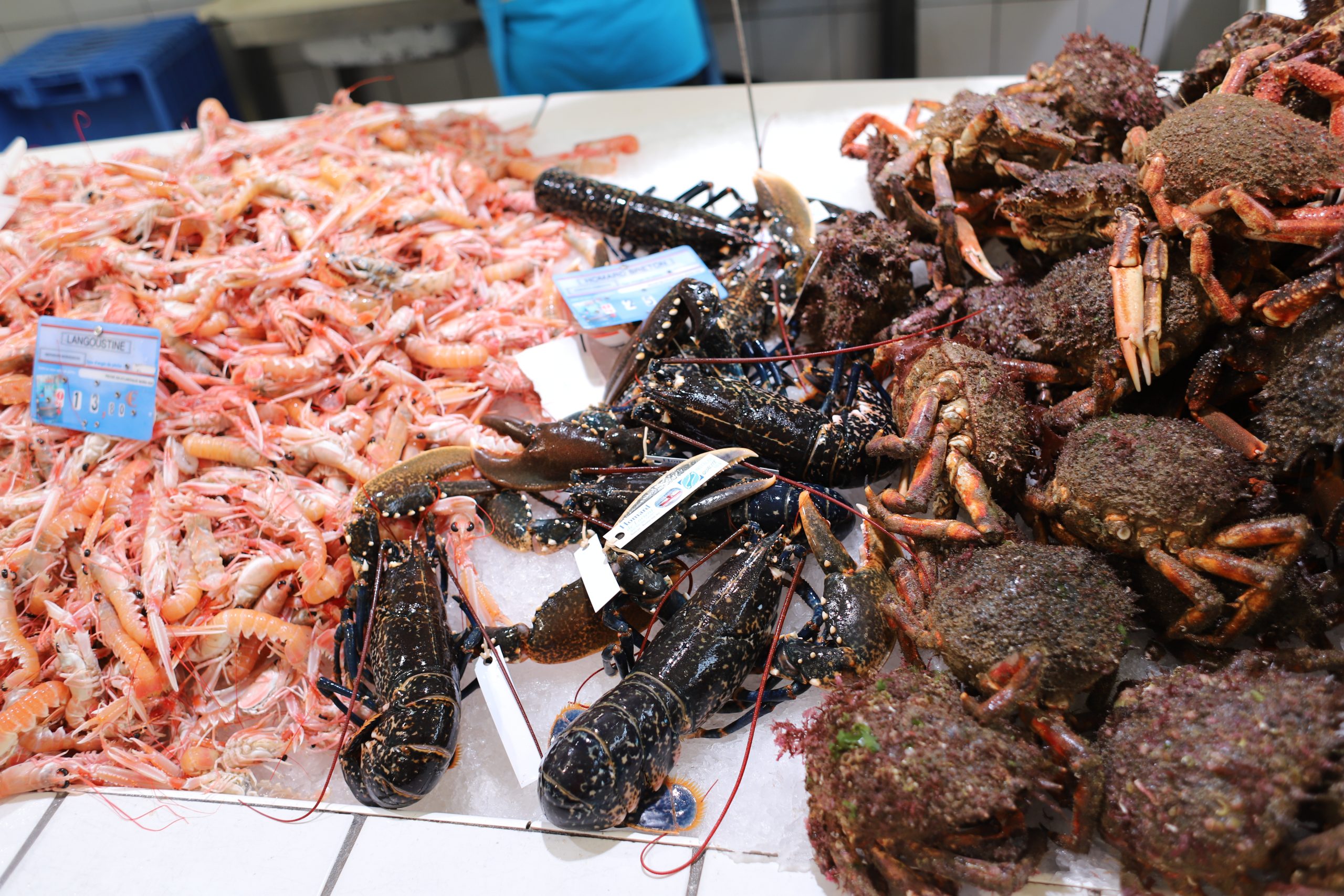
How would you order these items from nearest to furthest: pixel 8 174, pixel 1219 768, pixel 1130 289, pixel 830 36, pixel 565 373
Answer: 1. pixel 1219 768
2. pixel 1130 289
3. pixel 565 373
4. pixel 8 174
5. pixel 830 36

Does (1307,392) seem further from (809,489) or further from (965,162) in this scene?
(965,162)

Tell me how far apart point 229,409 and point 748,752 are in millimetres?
1842

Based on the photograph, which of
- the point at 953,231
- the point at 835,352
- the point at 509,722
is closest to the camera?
the point at 509,722

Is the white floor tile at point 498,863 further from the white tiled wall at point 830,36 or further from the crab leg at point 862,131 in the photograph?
the white tiled wall at point 830,36

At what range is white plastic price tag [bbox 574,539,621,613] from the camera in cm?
176

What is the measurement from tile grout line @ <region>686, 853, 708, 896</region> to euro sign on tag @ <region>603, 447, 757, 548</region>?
0.68 metres

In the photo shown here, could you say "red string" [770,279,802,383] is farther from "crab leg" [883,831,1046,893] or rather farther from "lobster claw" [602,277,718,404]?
"crab leg" [883,831,1046,893]

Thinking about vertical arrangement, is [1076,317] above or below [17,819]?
→ above

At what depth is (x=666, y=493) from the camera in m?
1.87

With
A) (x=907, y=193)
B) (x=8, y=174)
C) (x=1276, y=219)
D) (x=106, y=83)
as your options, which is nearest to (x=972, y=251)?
(x=907, y=193)

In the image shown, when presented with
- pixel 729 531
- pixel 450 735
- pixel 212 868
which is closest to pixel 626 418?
pixel 729 531

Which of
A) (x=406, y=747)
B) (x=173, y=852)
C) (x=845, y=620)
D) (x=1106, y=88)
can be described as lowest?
(x=173, y=852)

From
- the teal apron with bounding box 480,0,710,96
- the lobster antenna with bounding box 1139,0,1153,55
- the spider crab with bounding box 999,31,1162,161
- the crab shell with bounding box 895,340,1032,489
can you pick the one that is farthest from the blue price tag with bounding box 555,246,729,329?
the teal apron with bounding box 480,0,710,96

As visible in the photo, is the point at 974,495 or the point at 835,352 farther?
the point at 835,352
